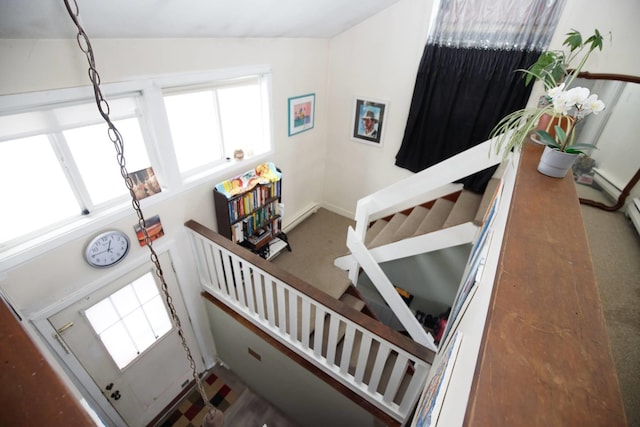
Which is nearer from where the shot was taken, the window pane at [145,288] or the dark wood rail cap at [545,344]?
the dark wood rail cap at [545,344]

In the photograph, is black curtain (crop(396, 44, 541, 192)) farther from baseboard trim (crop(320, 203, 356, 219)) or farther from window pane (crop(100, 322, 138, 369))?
window pane (crop(100, 322, 138, 369))

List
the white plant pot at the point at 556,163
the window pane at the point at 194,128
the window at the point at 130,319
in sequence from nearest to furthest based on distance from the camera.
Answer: the white plant pot at the point at 556,163 < the window at the point at 130,319 < the window pane at the point at 194,128

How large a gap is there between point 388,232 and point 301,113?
72.6 inches

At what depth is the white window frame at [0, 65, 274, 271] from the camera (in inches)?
61.1

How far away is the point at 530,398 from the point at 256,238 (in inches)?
114

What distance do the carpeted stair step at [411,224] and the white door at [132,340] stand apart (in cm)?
239

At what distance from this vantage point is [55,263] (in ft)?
5.88

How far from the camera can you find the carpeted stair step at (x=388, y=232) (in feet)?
10.4

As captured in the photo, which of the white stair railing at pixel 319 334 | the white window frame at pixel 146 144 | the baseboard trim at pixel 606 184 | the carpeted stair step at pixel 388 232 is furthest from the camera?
the carpeted stair step at pixel 388 232

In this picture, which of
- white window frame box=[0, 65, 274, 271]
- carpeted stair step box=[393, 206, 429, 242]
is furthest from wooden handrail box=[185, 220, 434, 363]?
carpeted stair step box=[393, 206, 429, 242]

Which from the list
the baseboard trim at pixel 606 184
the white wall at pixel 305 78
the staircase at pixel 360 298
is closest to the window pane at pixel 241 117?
the white wall at pixel 305 78

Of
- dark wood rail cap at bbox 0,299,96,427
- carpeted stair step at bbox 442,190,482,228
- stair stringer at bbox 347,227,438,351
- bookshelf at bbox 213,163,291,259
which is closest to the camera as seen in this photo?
dark wood rail cap at bbox 0,299,96,427

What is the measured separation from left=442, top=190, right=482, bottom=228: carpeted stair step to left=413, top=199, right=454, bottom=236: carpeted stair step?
14cm

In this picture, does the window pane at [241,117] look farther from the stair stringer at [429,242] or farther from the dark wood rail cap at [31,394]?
the dark wood rail cap at [31,394]
